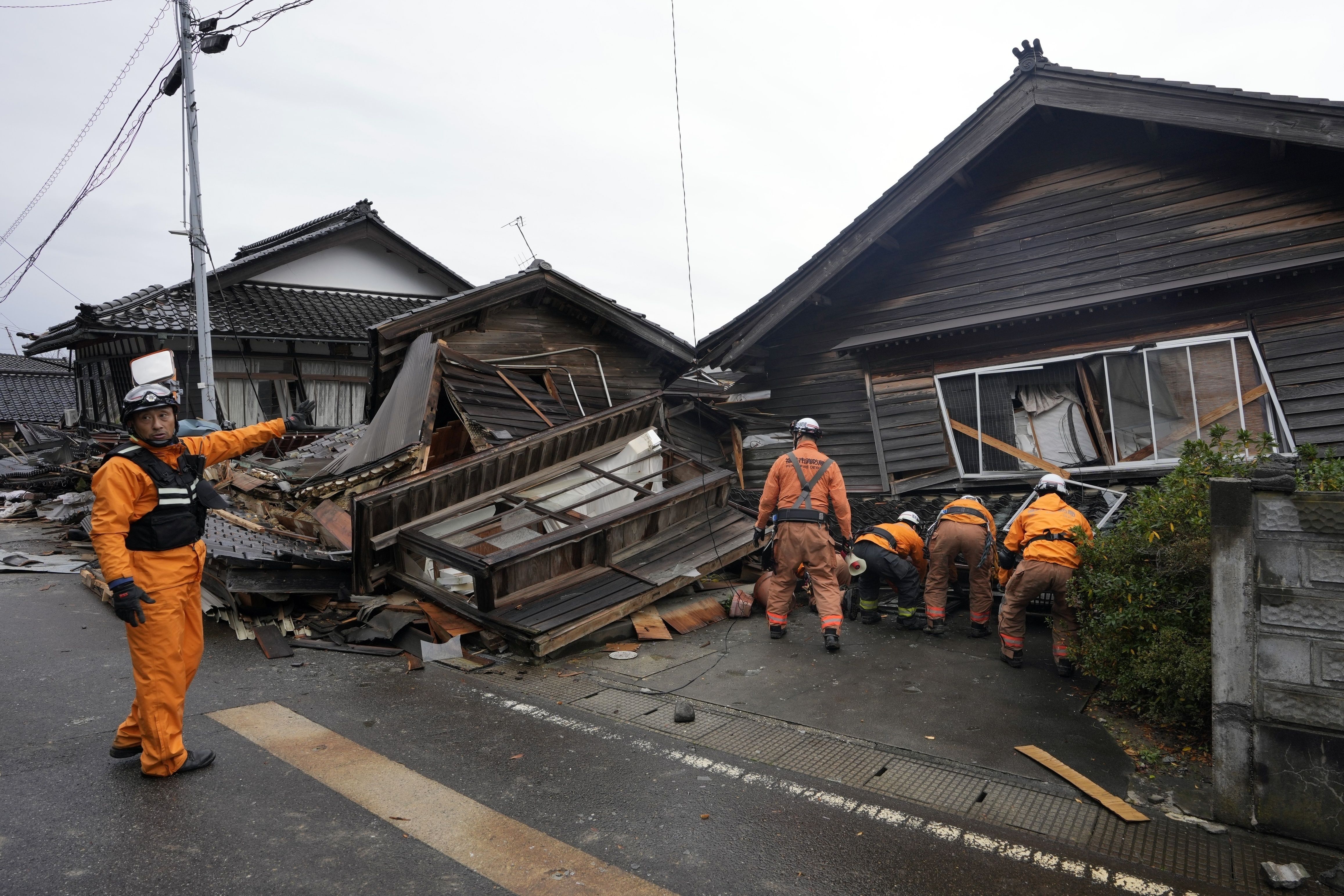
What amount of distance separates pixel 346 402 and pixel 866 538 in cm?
1294

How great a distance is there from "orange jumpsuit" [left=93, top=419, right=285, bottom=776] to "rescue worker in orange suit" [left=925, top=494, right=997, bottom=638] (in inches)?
209

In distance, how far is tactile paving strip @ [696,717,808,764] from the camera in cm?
405

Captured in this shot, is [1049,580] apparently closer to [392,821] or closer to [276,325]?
[392,821]

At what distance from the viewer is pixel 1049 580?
17.8 ft

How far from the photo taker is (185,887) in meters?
2.74

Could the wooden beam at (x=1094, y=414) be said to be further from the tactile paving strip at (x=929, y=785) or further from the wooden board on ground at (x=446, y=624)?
the wooden board on ground at (x=446, y=624)

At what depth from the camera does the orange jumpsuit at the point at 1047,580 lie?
5.39 metres

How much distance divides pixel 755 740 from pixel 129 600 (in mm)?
3250

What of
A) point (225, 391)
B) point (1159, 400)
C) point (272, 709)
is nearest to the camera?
point (272, 709)

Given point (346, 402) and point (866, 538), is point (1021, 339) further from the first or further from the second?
point (346, 402)

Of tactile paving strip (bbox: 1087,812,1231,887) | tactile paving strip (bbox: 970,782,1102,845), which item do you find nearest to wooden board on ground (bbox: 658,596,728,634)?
tactile paving strip (bbox: 970,782,1102,845)

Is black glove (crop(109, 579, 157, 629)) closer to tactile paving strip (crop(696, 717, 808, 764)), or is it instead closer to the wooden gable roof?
tactile paving strip (crop(696, 717, 808, 764))

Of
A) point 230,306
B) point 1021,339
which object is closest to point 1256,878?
point 1021,339

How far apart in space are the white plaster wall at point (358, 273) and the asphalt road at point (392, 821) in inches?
565
